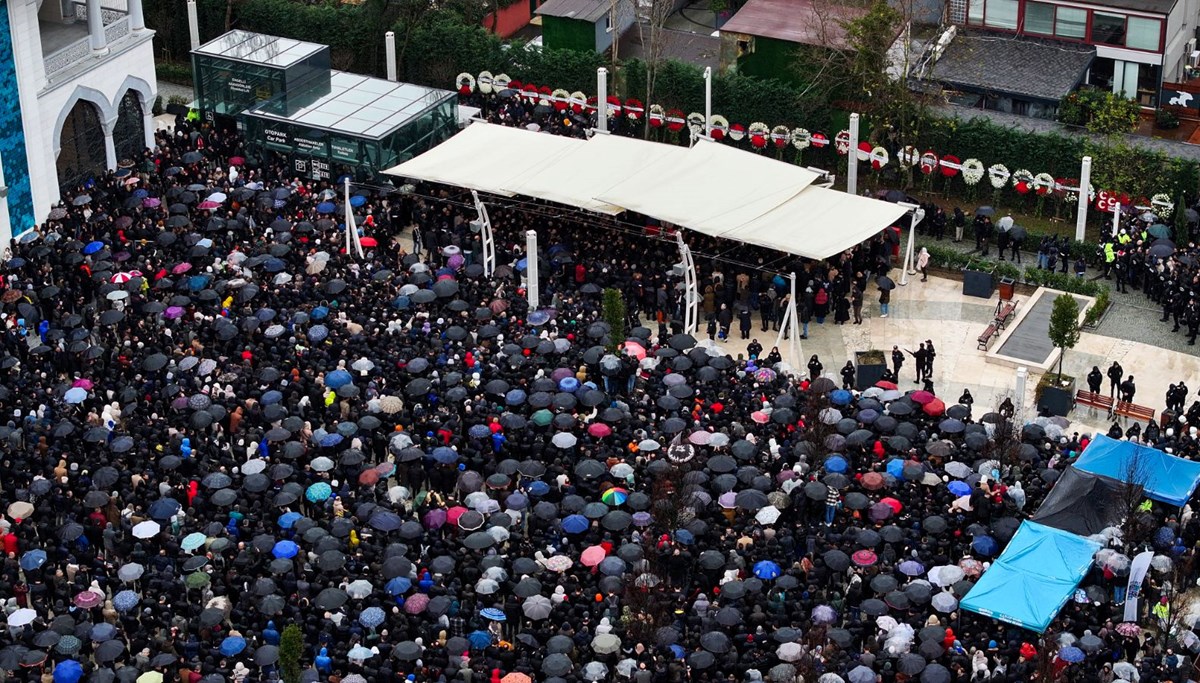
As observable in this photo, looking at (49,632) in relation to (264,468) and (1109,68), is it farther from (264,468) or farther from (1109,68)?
(1109,68)

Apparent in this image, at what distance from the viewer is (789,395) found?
157 ft

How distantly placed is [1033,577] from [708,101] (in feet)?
90.5

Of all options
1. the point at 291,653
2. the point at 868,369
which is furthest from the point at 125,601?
the point at 868,369

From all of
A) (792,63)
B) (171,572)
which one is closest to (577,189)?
(792,63)

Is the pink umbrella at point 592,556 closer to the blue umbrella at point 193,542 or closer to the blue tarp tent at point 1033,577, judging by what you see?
the blue tarp tent at point 1033,577

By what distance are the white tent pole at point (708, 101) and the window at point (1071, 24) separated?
38.8ft

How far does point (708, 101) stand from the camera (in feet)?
214

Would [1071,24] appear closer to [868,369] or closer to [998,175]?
[998,175]

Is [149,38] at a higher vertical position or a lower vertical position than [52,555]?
higher

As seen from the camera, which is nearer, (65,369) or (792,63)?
(65,369)

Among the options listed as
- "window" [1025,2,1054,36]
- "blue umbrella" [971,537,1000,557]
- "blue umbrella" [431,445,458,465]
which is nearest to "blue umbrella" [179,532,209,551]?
"blue umbrella" [431,445,458,465]

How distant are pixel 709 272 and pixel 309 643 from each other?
20.0m

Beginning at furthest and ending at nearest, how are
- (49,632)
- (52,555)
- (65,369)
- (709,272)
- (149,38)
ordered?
1. (149,38)
2. (709,272)
3. (65,369)
4. (52,555)
5. (49,632)

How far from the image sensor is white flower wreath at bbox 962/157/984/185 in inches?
2406
